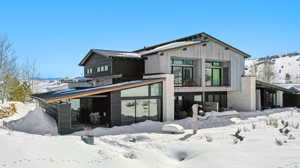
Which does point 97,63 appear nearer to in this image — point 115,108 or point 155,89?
point 155,89

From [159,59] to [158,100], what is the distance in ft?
11.0

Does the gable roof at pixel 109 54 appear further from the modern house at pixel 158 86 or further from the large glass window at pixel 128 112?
the large glass window at pixel 128 112

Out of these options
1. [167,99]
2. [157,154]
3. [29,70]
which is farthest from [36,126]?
[29,70]

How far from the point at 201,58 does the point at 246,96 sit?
6209 millimetres

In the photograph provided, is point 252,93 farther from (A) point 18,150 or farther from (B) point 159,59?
(A) point 18,150

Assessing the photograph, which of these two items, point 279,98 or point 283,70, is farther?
point 283,70

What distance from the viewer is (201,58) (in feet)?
58.0

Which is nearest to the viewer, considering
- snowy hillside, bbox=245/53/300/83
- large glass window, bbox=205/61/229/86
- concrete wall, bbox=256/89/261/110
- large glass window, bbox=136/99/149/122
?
large glass window, bbox=136/99/149/122

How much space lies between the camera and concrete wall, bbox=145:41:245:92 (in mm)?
16156

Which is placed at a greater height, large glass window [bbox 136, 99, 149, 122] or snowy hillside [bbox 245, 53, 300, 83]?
snowy hillside [bbox 245, 53, 300, 83]

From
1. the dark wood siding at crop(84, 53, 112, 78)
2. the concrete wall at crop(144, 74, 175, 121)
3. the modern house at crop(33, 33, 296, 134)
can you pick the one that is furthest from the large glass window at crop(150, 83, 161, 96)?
the dark wood siding at crop(84, 53, 112, 78)

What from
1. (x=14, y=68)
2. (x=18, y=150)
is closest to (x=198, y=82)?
(x=18, y=150)

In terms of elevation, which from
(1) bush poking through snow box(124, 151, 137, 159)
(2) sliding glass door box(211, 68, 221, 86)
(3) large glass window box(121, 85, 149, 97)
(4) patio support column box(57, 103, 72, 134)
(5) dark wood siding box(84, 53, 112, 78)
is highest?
(5) dark wood siding box(84, 53, 112, 78)

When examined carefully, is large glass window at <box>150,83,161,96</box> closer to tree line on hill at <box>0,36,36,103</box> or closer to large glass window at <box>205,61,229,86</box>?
large glass window at <box>205,61,229,86</box>
